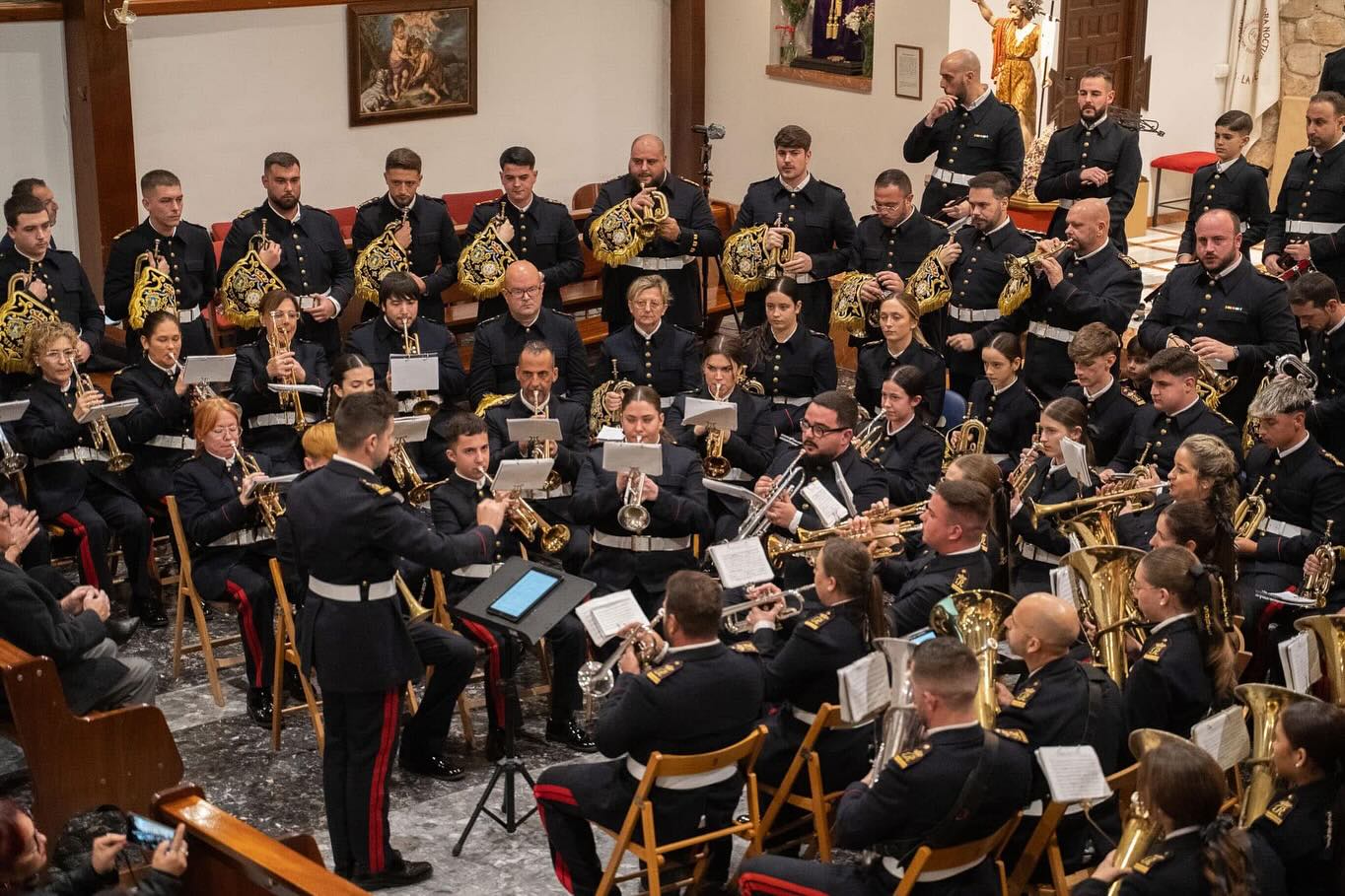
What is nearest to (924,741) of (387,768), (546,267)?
(387,768)

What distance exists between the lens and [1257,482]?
24.5ft

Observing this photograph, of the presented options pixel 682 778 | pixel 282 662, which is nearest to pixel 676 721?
pixel 682 778

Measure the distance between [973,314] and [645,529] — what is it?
9.46ft

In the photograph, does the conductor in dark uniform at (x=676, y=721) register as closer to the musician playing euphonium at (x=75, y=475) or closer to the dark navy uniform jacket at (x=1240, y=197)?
the musician playing euphonium at (x=75, y=475)

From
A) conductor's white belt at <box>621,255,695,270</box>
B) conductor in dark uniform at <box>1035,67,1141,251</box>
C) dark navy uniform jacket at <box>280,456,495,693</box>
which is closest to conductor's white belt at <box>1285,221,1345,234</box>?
conductor in dark uniform at <box>1035,67,1141,251</box>

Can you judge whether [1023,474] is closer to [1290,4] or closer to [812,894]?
[812,894]

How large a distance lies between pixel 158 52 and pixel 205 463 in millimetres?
5075

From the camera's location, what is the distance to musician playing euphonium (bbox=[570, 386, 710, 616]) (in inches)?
293

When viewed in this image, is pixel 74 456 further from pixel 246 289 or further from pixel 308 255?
pixel 308 255

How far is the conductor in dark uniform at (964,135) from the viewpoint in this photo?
10.5m

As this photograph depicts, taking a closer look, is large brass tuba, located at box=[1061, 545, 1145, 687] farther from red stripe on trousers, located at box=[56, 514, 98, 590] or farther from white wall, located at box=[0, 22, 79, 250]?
white wall, located at box=[0, 22, 79, 250]

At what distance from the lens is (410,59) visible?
42.1 feet

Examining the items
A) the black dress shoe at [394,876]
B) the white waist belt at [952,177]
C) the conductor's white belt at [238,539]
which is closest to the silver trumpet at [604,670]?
the black dress shoe at [394,876]

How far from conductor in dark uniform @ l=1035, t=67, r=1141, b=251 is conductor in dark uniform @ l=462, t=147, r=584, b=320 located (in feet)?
9.69
